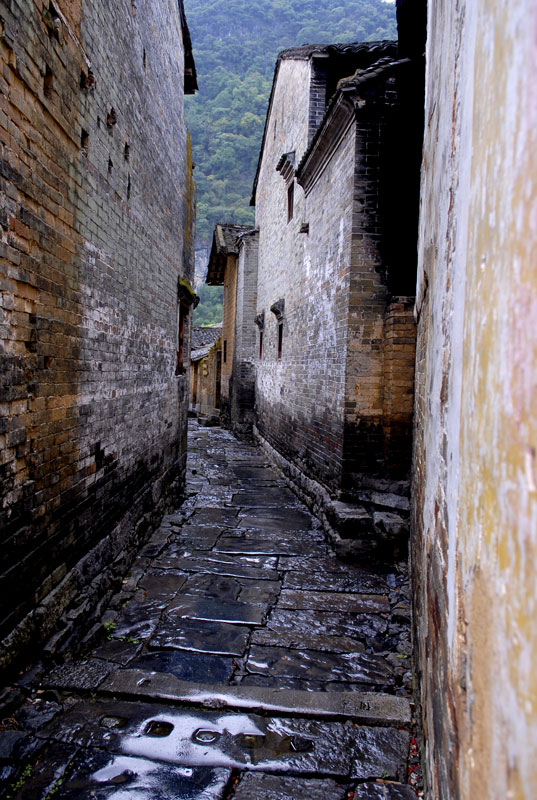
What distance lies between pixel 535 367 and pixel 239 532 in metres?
6.85

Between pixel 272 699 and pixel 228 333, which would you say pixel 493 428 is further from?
pixel 228 333

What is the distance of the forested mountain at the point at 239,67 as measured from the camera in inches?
2142

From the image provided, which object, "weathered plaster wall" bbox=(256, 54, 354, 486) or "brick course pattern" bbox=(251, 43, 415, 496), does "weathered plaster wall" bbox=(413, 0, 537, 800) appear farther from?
"weathered plaster wall" bbox=(256, 54, 354, 486)

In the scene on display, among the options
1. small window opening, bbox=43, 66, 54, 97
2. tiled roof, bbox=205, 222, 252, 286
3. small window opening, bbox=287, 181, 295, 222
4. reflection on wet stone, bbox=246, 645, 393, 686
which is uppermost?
tiled roof, bbox=205, 222, 252, 286

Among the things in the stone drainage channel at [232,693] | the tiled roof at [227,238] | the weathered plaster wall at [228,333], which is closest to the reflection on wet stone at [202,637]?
the stone drainage channel at [232,693]

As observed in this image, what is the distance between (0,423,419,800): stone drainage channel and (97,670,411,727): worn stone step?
0.01 m

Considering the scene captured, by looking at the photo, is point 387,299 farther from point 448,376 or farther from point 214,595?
point 448,376

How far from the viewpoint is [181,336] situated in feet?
31.0

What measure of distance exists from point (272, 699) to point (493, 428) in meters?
3.20

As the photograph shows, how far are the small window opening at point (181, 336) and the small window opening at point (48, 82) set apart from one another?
5.64 meters

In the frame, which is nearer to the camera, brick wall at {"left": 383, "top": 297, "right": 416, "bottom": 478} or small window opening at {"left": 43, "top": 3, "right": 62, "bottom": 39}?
small window opening at {"left": 43, "top": 3, "right": 62, "bottom": 39}

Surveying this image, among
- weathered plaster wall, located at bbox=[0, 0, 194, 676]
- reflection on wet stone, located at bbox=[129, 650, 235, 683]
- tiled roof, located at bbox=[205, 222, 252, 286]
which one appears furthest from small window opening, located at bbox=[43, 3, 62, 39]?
tiled roof, located at bbox=[205, 222, 252, 286]

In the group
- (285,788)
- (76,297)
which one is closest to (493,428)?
(285,788)

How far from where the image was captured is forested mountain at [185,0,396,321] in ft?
178
